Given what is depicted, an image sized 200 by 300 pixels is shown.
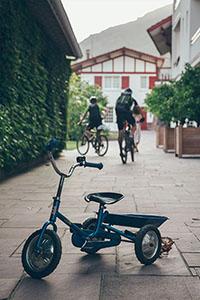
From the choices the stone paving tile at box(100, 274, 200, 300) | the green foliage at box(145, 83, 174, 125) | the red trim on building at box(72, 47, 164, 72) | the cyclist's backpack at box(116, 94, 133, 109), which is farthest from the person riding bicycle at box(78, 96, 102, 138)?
the red trim on building at box(72, 47, 164, 72)

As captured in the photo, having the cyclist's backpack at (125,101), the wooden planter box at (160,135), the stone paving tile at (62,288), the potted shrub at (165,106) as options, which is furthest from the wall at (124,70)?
the stone paving tile at (62,288)

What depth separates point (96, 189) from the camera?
289 inches

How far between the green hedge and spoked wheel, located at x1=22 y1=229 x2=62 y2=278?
14.3 ft

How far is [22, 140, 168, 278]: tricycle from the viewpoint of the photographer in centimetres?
324

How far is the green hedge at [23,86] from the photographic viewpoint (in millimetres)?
8195

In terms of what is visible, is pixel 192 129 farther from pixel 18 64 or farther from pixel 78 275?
pixel 78 275

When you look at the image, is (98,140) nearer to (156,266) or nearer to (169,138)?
(169,138)

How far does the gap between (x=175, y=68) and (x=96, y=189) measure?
20.5 metres

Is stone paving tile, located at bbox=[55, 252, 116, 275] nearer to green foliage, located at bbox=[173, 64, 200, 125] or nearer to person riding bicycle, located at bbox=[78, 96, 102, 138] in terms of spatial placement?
green foliage, located at bbox=[173, 64, 200, 125]

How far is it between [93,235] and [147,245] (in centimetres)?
37

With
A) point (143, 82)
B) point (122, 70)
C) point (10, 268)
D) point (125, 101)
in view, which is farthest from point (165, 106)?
point (143, 82)

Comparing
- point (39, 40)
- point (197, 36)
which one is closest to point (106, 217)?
point (39, 40)

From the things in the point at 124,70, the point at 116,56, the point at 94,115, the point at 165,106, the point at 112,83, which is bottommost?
the point at 94,115

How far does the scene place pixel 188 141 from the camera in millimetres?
13344
